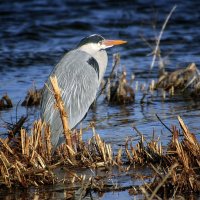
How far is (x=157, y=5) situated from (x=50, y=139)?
12711mm

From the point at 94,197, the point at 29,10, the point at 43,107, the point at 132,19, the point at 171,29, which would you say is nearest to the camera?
the point at 94,197

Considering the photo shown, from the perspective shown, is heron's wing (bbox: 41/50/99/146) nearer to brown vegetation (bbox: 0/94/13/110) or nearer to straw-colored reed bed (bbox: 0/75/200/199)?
straw-colored reed bed (bbox: 0/75/200/199)

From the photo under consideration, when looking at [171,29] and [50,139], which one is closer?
[50,139]

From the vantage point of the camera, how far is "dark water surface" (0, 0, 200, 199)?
809 cm

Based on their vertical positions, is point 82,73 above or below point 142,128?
above

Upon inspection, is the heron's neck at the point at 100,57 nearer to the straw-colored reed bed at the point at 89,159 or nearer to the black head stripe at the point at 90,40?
the black head stripe at the point at 90,40

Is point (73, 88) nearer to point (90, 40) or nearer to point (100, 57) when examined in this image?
point (90, 40)

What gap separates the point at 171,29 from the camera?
15.3 meters

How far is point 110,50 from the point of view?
1295 centimetres

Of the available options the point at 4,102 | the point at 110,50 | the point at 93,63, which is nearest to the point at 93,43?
the point at 93,63

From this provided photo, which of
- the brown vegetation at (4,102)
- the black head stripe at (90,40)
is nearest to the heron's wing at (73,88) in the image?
the black head stripe at (90,40)

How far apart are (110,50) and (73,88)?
238 inches

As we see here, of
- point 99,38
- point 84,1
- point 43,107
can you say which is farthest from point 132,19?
point 43,107

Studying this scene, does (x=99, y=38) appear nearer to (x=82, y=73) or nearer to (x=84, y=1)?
(x=82, y=73)
